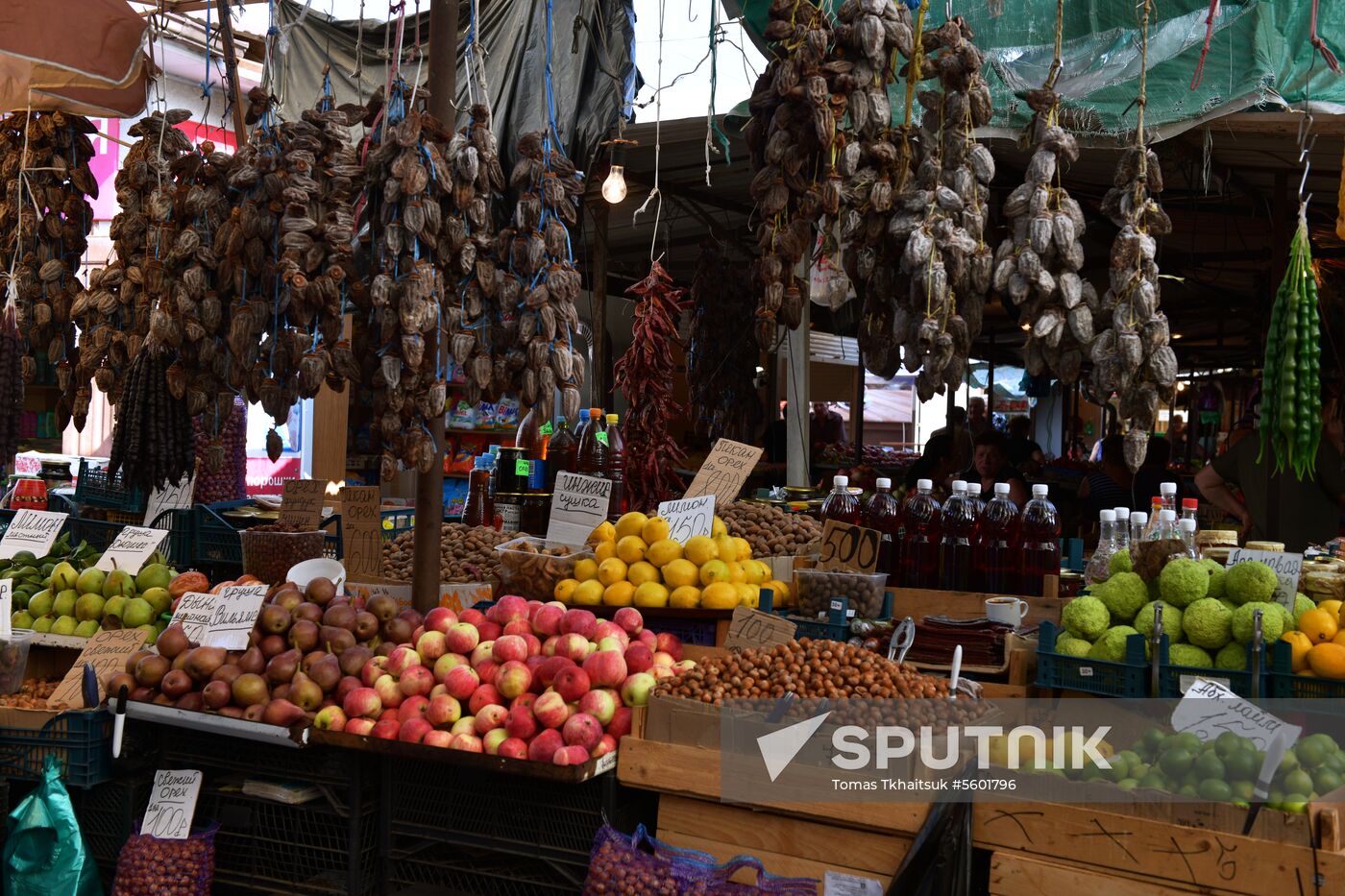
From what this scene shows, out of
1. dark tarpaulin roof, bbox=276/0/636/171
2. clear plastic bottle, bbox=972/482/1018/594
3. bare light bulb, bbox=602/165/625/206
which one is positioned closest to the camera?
clear plastic bottle, bbox=972/482/1018/594

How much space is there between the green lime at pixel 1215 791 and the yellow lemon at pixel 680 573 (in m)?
1.60

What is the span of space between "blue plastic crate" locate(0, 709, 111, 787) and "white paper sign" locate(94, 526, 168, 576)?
1.08m

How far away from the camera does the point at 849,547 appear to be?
11.2 feet

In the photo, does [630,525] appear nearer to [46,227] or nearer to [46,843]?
[46,843]

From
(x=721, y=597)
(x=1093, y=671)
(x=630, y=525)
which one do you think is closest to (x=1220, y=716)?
(x=1093, y=671)

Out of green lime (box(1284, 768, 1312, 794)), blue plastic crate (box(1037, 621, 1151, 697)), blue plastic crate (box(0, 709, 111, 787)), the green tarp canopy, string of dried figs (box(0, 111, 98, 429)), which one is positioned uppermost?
the green tarp canopy

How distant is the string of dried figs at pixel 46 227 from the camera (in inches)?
181

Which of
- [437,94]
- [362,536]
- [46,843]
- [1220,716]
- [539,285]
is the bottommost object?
[46,843]

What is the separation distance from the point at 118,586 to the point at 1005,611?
307 cm

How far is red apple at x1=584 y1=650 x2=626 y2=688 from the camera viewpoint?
9.10 ft

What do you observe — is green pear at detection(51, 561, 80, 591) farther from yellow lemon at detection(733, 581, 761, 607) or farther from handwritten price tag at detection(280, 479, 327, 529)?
yellow lemon at detection(733, 581, 761, 607)

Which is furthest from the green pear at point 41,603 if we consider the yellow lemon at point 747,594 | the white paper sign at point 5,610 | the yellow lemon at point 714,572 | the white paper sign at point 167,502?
the yellow lemon at point 747,594

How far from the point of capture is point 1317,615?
8.29ft

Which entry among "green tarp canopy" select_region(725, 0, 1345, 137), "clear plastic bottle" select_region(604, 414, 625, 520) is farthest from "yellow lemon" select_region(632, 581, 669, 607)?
"green tarp canopy" select_region(725, 0, 1345, 137)
